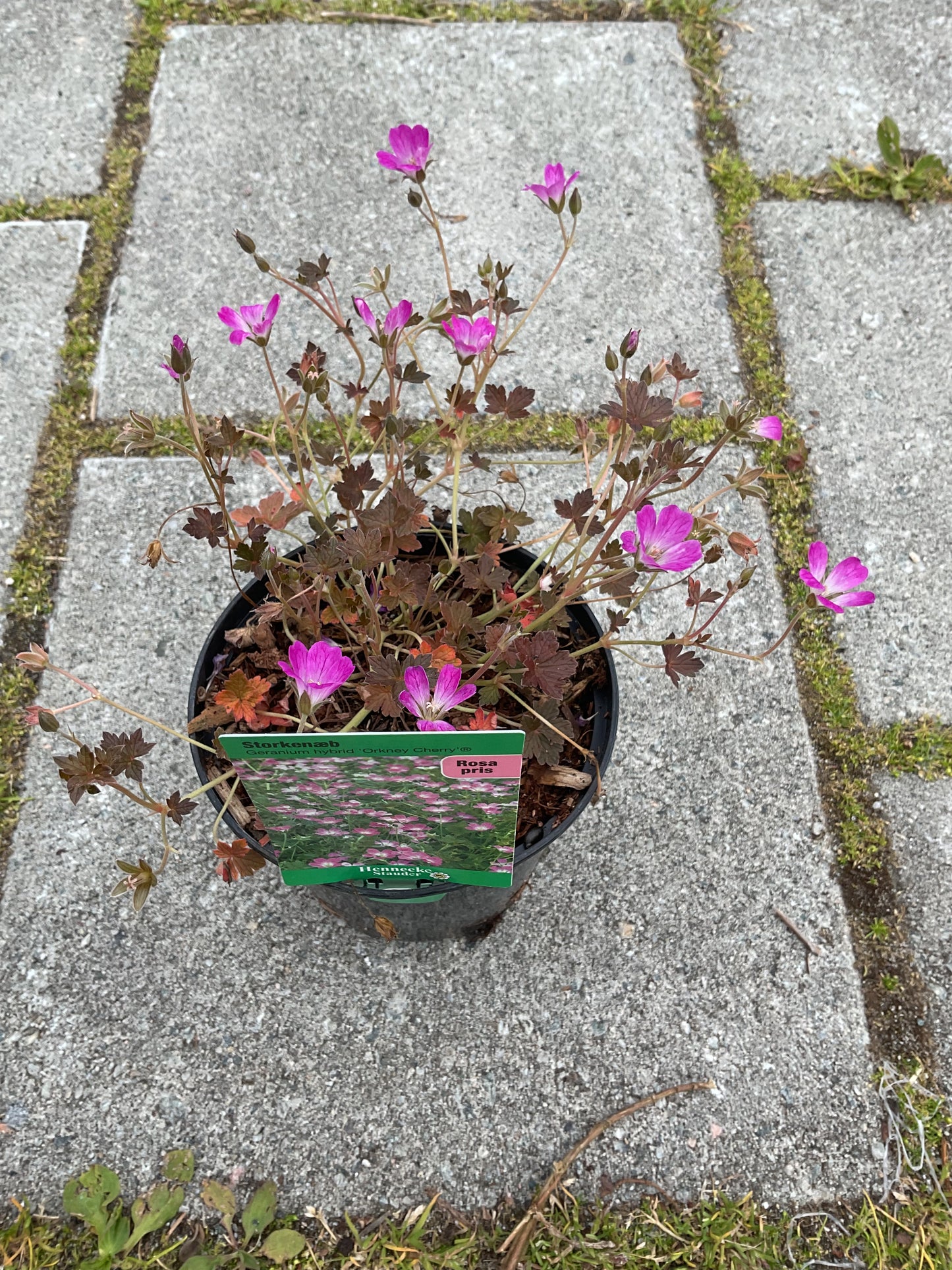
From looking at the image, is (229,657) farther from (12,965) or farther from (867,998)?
(867,998)

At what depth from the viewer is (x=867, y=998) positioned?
4.37ft

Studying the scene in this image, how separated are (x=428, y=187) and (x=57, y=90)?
0.87 m

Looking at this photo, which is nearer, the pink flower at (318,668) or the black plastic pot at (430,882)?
the pink flower at (318,668)

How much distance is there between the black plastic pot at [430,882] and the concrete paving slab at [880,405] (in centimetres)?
60

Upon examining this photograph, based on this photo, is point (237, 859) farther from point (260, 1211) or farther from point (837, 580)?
point (837, 580)

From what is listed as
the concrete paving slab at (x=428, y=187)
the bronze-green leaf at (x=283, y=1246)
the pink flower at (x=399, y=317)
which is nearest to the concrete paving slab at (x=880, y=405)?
the concrete paving slab at (x=428, y=187)

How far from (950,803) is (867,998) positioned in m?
0.33

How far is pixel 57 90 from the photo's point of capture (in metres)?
2.07

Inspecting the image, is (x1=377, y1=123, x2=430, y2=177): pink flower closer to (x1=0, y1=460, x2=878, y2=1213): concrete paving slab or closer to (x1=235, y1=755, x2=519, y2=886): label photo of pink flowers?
(x1=235, y1=755, x2=519, y2=886): label photo of pink flowers

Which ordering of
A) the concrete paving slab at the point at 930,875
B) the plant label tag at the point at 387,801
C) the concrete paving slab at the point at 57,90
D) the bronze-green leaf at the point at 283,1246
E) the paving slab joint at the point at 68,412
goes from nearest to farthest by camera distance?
the plant label tag at the point at 387,801, the bronze-green leaf at the point at 283,1246, the concrete paving slab at the point at 930,875, the paving slab joint at the point at 68,412, the concrete paving slab at the point at 57,90

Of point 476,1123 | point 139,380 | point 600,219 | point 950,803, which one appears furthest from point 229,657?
point 600,219

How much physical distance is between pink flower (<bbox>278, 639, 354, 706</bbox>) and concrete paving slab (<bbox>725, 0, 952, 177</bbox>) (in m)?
1.73

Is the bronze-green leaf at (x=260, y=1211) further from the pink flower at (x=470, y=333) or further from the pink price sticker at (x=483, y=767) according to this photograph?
the pink flower at (x=470, y=333)

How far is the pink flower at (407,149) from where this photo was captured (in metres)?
1.01
